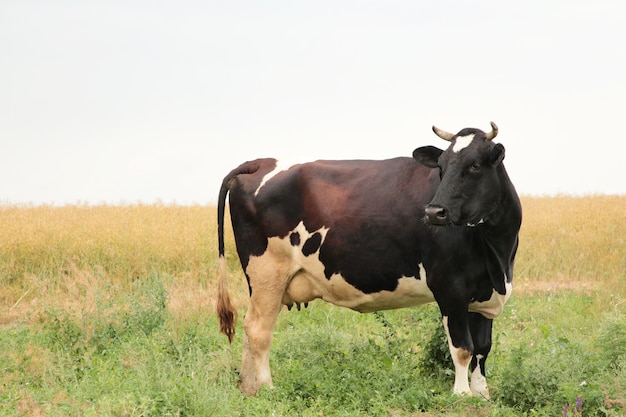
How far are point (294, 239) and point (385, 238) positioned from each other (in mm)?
938

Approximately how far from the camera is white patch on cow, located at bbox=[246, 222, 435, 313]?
296 inches

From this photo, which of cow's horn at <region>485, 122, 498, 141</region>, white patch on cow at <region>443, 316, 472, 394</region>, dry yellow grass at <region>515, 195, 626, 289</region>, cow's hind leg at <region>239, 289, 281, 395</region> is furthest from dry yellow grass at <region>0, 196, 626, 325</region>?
cow's horn at <region>485, 122, 498, 141</region>

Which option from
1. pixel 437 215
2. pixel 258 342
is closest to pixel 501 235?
pixel 437 215

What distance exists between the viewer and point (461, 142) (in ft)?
22.6

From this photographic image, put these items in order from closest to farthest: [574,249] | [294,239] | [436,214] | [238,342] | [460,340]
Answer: [436,214]
[460,340]
[294,239]
[238,342]
[574,249]

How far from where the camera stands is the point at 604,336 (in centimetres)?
742

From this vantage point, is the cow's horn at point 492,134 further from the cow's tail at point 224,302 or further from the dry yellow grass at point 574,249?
the dry yellow grass at point 574,249

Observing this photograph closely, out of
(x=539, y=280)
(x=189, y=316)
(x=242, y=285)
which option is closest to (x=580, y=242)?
(x=539, y=280)

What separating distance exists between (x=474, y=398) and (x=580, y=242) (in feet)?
36.7

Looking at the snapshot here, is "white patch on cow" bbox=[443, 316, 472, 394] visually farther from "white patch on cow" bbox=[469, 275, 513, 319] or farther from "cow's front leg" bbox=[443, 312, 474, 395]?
"white patch on cow" bbox=[469, 275, 513, 319]

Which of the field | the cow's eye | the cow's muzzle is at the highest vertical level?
the cow's eye

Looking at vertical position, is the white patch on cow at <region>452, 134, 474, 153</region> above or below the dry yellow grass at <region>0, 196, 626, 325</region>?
above

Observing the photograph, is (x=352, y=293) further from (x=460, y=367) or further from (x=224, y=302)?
(x=224, y=302)

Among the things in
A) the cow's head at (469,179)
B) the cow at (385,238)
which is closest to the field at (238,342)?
the cow at (385,238)
